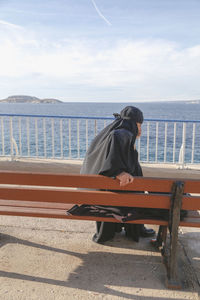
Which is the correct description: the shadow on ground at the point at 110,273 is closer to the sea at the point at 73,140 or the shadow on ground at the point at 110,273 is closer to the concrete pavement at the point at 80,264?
the concrete pavement at the point at 80,264

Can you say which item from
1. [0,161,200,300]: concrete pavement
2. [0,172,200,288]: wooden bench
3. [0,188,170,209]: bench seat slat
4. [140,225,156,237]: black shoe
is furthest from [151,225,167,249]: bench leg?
[0,188,170,209]: bench seat slat

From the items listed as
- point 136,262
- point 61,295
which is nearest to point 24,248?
point 61,295

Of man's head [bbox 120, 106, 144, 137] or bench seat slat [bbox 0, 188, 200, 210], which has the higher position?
man's head [bbox 120, 106, 144, 137]

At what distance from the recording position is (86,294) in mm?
2500

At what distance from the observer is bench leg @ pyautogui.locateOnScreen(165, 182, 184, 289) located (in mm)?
2441

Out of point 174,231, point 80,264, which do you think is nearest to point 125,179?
point 174,231

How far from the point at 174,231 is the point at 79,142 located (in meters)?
12.2

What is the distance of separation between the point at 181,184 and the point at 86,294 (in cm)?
111

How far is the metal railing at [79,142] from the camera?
7047mm

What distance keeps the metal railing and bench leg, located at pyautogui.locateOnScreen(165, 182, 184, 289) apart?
13.4ft

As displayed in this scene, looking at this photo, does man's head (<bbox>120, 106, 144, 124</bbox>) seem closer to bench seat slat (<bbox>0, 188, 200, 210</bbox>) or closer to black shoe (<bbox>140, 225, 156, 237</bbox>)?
bench seat slat (<bbox>0, 188, 200, 210</bbox>)

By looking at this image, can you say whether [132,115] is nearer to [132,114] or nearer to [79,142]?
[132,114]

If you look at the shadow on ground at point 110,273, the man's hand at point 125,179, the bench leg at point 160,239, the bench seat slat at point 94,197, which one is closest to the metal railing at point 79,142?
the bench leg at point 160,239

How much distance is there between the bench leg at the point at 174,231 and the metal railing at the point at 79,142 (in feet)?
13.4
